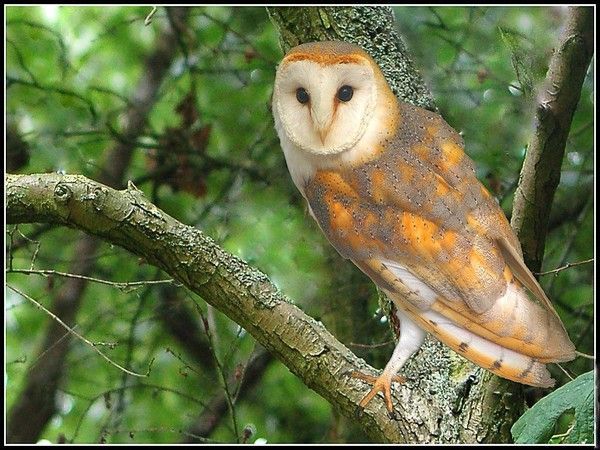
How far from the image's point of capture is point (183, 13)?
8.95ft

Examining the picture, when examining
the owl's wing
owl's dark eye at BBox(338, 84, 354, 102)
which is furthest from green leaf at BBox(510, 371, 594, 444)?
owl's dark eye at BBox(338, 84, 354, 102)

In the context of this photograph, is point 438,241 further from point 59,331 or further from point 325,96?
point 59,331

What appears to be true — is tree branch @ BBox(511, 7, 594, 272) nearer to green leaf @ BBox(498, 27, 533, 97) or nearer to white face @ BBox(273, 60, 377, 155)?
green leaf @ BBox(498, 27, 533, 97)

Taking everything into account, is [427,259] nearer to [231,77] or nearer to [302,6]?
[302,6]

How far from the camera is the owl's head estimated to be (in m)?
1.31

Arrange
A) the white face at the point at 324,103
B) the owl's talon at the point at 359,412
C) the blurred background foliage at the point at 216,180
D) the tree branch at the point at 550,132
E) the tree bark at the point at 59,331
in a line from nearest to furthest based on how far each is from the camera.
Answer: the white face at the point at 324,103, the tree branch at the point at 550,132, the owl's talon at the point at 359,412, the blurred background foliage at the point at 216,180, the tree bark at the point at 59,331

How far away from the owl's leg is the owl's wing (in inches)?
2.1

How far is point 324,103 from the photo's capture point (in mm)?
1312

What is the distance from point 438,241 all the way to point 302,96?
0.33 m

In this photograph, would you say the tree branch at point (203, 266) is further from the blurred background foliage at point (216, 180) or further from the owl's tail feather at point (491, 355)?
the blurred background foliage at point (216, 180)

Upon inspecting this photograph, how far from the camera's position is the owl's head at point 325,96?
51.6 inches

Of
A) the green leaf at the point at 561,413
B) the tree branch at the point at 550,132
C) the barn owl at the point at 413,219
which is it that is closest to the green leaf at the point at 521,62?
the tree branch at the point at 550,132

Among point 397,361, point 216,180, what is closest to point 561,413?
point 397,361

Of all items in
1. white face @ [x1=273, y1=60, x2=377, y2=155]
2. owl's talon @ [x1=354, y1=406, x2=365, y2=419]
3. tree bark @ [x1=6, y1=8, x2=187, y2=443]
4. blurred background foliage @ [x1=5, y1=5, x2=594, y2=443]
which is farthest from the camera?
tree bark @ [x1=6, y1=8, x2=187, y2=443]
